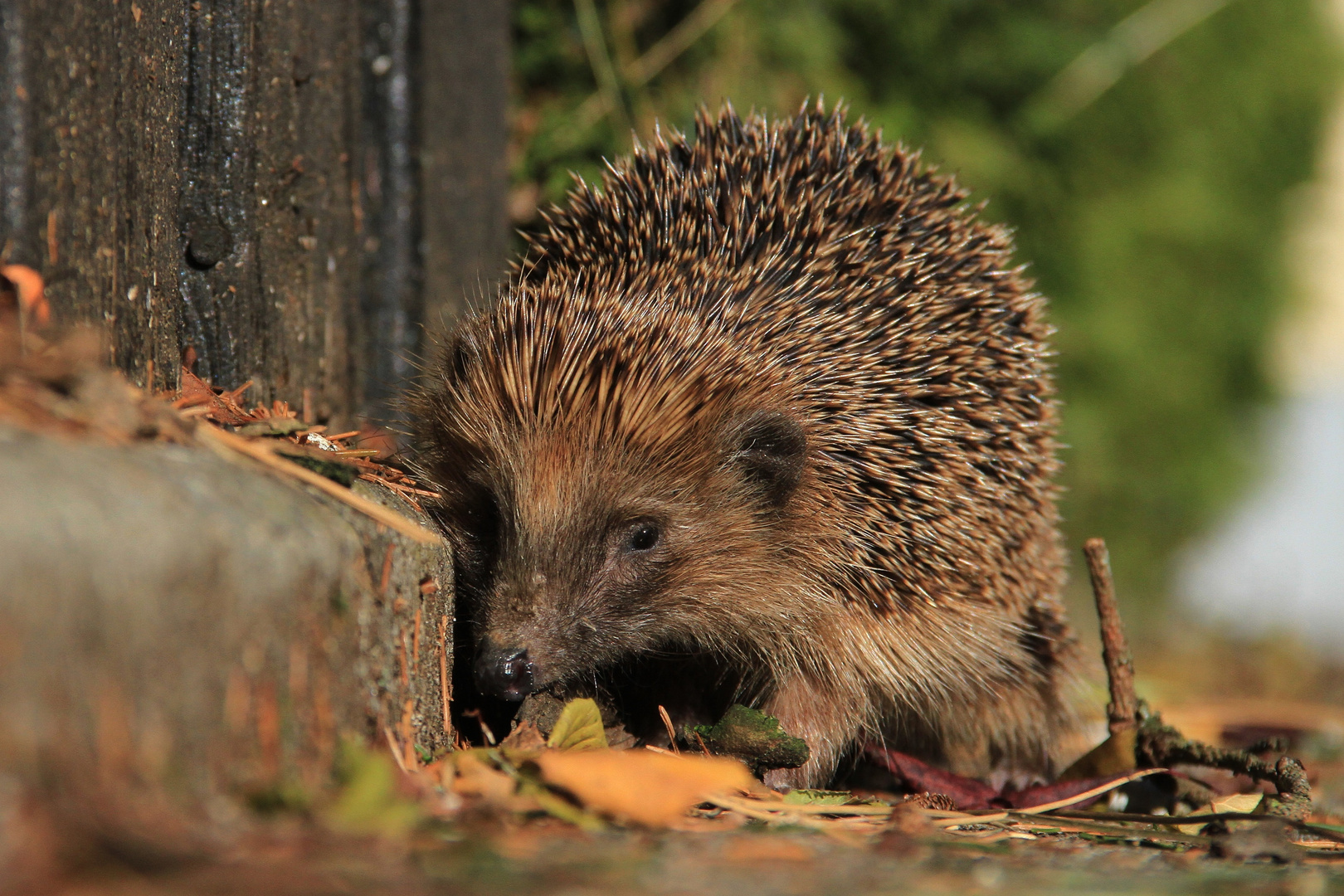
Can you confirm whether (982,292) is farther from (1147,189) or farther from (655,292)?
(1147,189)

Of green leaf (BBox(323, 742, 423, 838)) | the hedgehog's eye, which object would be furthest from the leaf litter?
the hedgehog's eye

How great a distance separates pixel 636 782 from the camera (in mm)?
1951

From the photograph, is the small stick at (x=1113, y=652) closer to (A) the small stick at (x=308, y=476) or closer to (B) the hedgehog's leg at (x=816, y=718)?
(B) the hedgehog's leg at (x=816, y=718)

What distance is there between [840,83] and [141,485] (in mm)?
5107

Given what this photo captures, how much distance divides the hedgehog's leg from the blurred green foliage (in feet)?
5.82

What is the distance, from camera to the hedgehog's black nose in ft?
8.97

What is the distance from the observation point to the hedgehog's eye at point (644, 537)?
3.11m

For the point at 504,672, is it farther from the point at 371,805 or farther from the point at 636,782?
the point at 371,805

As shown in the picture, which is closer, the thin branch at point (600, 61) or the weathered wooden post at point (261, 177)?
the weathered wooden post at point (261, 177)

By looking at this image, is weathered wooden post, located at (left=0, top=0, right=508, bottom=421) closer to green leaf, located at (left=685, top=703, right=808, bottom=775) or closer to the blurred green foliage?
the blurred green foliage

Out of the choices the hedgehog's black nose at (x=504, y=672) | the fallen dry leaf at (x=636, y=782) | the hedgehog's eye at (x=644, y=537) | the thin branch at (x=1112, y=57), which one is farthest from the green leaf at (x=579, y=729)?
the thin branch at (x=1112, y=57)

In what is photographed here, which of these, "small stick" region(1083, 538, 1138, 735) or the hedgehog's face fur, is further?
"small stick" region(1083, 538, 1138, 735)

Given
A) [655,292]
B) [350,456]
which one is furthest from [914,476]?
[350,456]

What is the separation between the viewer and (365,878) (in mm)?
1488
